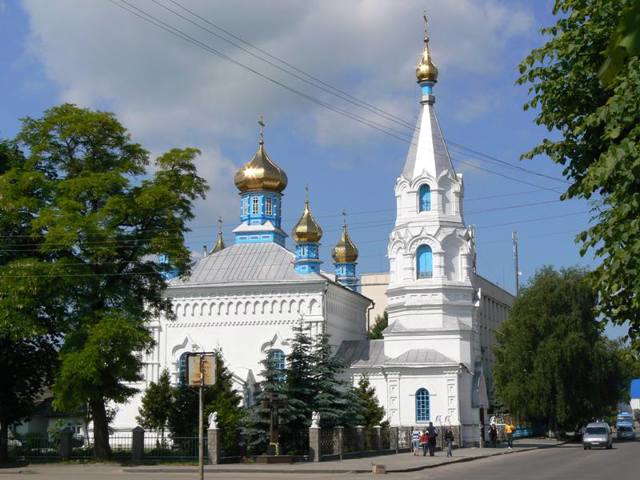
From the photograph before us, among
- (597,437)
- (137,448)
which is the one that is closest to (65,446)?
(137,448)

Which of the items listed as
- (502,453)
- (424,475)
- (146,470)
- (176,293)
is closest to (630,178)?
(424,475)

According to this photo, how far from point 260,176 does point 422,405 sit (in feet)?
56.0

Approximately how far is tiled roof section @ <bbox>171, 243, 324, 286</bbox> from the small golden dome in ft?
11.9

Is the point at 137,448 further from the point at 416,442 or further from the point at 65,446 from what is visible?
the point at 416,442

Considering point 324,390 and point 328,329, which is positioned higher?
point 328,329

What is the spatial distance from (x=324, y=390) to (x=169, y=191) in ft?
30.3

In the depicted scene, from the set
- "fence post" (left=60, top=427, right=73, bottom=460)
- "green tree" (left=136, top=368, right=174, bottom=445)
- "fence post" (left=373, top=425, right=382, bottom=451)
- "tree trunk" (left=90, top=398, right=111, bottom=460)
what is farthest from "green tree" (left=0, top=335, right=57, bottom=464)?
"fence post" (left=373, top=425, right=382, bottom=451)

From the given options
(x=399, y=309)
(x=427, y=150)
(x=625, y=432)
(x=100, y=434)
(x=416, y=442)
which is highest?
(x=427, y=150)

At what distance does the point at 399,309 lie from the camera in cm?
4638

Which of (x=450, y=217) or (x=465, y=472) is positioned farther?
(x=450, y=217)

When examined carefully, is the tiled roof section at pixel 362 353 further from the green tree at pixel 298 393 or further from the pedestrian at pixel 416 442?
the green tree at pixel 298 393

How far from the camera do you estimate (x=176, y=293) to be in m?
48.4

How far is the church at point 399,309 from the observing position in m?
43.8

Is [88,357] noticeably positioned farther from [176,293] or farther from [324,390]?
[176,293]
